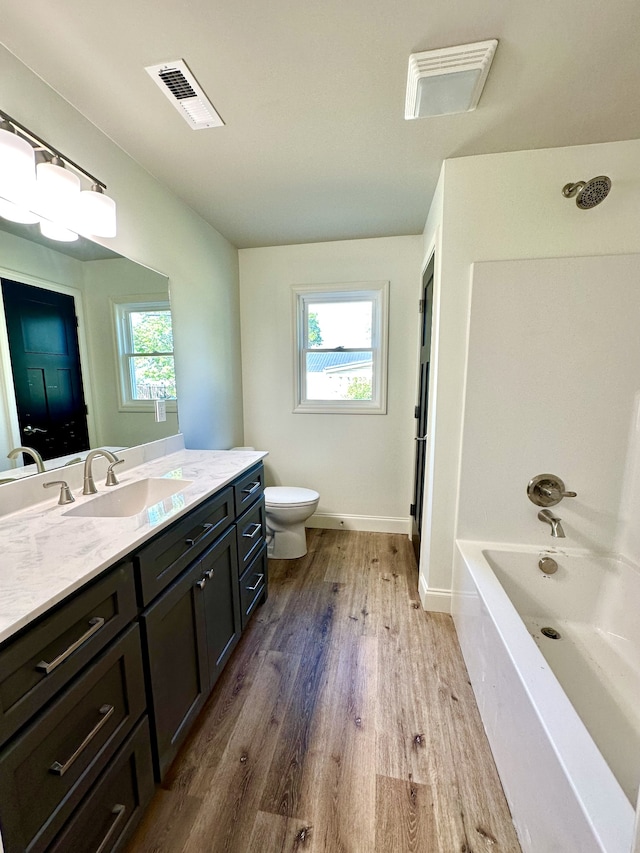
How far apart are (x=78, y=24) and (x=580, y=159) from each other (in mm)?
1992

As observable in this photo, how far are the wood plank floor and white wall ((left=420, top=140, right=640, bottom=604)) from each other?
4.02 feet

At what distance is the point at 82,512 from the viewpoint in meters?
1.26

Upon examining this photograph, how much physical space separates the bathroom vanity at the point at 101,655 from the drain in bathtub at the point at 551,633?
4.76ft

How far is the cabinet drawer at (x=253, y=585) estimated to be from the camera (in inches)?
69.2

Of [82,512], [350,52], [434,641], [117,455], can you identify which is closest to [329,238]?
[350,52]

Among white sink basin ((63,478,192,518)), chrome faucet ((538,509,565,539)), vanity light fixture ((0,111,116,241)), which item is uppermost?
vanity light fixture ((0,111,116,241))

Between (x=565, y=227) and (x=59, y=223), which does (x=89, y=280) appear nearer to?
(x=59, y=223)

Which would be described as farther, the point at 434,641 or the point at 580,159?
the point at 434,641

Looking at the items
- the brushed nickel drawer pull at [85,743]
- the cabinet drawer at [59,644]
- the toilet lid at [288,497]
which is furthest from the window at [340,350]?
the brushed nickel drawer pull at [85,743]

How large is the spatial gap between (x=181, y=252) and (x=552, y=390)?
218 cm

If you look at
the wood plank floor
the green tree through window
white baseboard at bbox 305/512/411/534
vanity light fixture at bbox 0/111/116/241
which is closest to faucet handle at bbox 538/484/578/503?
the wood plank floor

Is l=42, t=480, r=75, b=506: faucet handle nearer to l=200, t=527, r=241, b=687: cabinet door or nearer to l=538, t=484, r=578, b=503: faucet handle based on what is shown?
l=200, t=527, r=241, b=687: cabinet door

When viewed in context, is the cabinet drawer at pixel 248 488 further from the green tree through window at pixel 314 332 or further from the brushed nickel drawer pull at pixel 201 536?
the green tree through window at pixel 314 332

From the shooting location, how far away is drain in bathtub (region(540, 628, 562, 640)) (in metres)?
1.59
